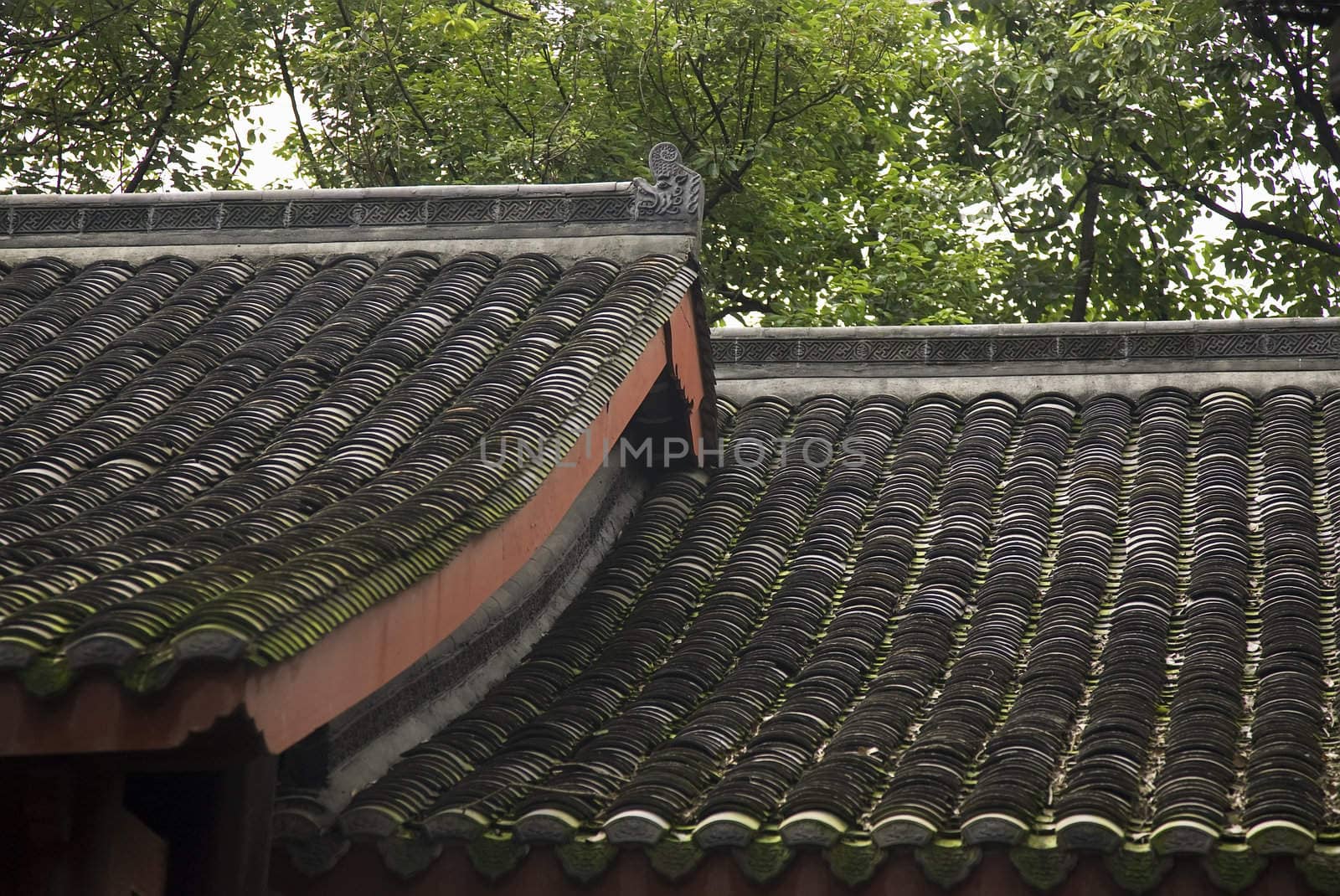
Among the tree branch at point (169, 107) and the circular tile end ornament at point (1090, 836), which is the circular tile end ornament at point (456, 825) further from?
the tree branch at point (169, 107)

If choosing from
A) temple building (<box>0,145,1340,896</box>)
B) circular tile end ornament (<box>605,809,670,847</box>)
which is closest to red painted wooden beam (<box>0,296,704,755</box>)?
temple building (<box>0,145,1340,896</box>)

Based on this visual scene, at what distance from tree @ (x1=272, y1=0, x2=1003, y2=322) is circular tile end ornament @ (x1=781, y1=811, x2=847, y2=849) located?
1075 cm

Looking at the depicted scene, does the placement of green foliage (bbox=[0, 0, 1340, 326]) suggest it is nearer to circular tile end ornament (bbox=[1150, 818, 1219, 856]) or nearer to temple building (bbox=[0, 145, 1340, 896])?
temple building (bbox=[0, 145, 1340, 896])

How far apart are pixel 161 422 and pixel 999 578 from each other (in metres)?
3.30

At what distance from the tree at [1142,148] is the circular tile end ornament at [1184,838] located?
33.7 ft

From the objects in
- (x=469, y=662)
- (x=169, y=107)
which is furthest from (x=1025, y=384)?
(x=169, y=107)

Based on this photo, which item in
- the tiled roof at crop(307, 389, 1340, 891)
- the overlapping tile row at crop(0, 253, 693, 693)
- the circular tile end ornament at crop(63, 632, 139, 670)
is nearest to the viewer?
the circular tile end ornament at crop(63, 632, 139, 670)

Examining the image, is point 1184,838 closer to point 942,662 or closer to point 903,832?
point 903,832

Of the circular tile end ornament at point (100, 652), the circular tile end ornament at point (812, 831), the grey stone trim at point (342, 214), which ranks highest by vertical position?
the grey stone trim at point (342, 214)

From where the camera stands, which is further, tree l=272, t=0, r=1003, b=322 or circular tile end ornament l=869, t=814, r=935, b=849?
tree l=272, t=0, r=1003, b=322

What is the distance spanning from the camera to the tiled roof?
16.0 ft

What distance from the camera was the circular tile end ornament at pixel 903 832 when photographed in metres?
4.73

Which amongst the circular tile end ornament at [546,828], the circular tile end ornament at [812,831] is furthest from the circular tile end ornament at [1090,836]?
the circular tile end ornament at [546,828]

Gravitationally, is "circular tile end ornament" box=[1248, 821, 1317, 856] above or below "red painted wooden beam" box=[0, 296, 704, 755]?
below
